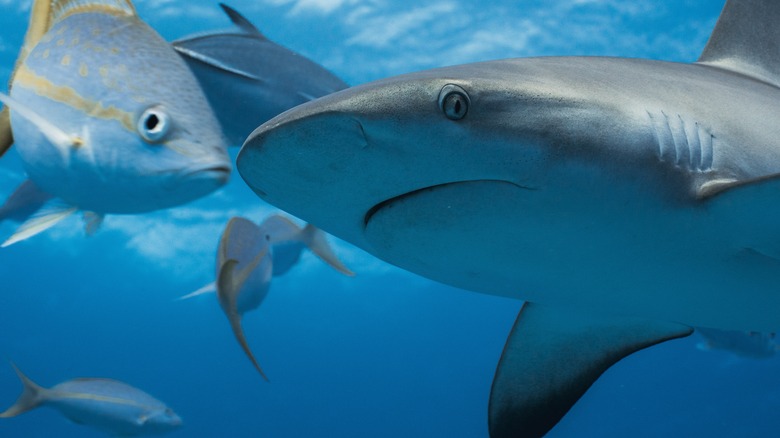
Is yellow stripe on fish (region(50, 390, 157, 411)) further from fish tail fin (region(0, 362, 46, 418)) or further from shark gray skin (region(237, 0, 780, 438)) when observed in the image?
shark gray skin (region(237, 0, 780, 438))

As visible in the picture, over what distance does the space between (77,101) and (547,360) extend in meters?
2.54

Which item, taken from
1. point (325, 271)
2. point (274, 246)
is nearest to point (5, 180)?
point (325, 271)

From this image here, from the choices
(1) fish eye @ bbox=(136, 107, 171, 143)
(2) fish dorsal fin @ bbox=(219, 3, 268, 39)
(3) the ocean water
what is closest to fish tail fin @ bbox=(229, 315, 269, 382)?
(1) fish eye @ bbox=(136, 107, 171, 143)

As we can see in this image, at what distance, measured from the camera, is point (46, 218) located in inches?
123

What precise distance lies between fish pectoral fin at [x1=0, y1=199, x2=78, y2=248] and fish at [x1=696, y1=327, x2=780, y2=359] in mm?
8000

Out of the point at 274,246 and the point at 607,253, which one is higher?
the point at 607,253

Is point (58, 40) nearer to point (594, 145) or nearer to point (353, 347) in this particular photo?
point (594, 145)

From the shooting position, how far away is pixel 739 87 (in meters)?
2.42

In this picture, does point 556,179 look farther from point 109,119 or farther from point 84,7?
point 84,7

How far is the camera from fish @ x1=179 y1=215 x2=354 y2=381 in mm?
3346

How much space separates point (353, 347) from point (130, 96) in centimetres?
4172

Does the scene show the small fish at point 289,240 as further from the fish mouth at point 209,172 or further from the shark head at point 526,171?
the shark head at point 526,171

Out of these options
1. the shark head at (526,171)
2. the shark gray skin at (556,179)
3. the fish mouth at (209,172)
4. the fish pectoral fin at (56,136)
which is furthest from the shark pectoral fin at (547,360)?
the fish pectoral fin at (56,136)

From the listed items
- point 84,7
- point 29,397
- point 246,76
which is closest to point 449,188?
point 246,76
